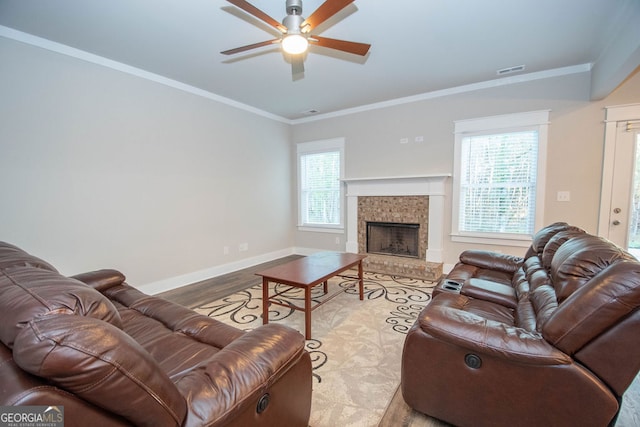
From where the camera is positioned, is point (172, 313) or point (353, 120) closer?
point (172, 313)

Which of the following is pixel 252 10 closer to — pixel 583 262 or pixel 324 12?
pixel 324 12

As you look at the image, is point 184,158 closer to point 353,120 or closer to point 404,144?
point 353,120

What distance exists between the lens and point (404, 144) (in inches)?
180

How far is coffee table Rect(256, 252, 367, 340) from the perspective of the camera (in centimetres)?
242

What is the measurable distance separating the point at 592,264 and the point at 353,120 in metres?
4.13

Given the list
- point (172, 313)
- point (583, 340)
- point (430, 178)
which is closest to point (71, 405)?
point (172, 313)

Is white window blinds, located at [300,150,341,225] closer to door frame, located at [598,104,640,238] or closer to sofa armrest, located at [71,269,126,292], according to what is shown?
door frame, located at [598,104,640,238]

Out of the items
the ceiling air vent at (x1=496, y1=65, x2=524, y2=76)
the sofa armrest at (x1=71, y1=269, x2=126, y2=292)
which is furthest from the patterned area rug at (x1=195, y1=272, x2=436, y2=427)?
the ceiling air vent at (x1=496, y1=65, x2=524, y2=76)

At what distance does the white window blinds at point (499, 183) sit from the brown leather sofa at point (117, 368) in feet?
12.2

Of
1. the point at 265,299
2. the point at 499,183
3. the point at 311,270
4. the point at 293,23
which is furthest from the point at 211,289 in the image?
the point at 499,183

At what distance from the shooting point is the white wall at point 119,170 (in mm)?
2668

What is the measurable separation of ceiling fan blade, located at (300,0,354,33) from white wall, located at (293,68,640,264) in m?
2.88

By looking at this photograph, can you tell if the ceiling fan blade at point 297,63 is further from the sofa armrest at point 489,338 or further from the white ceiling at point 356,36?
the sofa armrest at point 489,338

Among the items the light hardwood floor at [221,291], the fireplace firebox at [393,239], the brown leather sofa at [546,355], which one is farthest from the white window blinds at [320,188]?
the brown leather sofa at [546,355]
